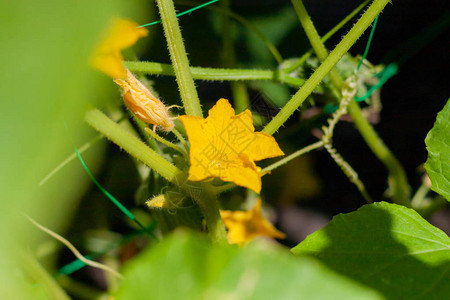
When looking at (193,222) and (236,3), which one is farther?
(236,3)

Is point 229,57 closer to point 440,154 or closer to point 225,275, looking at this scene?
point 440,154

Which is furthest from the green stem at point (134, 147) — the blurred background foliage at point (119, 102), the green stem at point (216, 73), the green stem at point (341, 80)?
the green stem at point (341, 80)

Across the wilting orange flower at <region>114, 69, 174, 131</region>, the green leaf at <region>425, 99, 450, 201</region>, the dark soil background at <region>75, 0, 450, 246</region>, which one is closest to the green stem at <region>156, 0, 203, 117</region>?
the wilting orange flower at <region>114, 69, 174, 131</region>

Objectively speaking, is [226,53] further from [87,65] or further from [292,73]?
[87,65]

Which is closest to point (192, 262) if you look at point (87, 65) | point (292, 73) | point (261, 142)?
point (87, 65)

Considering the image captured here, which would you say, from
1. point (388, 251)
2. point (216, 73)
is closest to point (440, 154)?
point (388, 251)

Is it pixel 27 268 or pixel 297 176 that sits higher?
pixel 27 268
